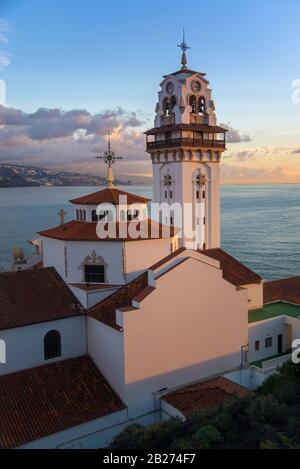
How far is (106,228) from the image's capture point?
928 inches

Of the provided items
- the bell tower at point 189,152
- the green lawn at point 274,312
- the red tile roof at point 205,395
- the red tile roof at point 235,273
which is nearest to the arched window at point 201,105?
the bell tower at point 189,152

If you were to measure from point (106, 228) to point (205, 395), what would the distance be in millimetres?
9395

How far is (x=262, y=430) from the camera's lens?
12.8 metres

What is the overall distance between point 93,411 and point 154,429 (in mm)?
5062

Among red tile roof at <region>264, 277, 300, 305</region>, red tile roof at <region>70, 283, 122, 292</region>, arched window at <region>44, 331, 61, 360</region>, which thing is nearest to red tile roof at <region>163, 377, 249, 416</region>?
arched window at <region>44, 331, 61, 360</region>

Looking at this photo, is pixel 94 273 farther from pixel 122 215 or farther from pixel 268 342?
pixel 268 342

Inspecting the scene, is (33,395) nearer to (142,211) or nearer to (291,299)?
(142,211)

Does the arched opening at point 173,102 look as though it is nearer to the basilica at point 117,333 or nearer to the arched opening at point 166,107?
the arched opening at point 166,107

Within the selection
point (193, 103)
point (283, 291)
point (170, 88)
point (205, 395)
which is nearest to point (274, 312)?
point (283, 291)

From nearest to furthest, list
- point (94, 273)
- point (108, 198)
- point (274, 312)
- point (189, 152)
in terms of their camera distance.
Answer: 1. point (94, 273)
2. point (108, 198)
3. point (274, 312)
4. point (189, 152)

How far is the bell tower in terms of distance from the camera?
3897cm

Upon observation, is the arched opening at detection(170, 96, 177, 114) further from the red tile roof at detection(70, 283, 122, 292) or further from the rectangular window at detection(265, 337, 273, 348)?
the rectangular window at detection(265, 337, 273, 348)

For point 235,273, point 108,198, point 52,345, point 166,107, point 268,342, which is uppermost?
point 166,107

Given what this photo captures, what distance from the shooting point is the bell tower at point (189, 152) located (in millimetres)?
38969
